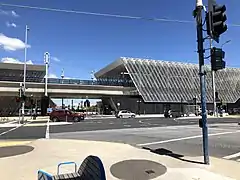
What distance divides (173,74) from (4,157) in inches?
2873

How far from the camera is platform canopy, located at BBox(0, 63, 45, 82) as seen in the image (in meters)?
66.8

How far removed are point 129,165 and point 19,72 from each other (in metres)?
71.3

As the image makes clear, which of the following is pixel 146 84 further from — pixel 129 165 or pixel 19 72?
pixel 129 165

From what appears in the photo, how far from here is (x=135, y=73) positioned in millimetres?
72375

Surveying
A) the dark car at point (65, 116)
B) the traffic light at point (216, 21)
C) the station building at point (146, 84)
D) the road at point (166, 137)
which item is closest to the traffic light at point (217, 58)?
the traffic light at point (216, 21)

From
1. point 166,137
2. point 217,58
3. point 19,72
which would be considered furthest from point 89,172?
point 19,72

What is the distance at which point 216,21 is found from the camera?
7.92 m

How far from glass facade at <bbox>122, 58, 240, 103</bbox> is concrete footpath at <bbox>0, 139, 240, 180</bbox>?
59.4m

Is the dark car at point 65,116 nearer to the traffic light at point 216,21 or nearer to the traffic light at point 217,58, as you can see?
the traffic light at point 217,58

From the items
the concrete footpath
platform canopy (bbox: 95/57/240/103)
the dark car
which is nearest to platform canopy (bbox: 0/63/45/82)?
platform canopy (bbox: 95/57/240/103)

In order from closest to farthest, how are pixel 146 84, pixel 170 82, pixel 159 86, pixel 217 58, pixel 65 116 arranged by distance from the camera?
pixel 217 58 < pixel 65 116 < pixel 146 84 < pixel 159 86 < pixel 170 82

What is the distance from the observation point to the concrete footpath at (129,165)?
693 centimetres

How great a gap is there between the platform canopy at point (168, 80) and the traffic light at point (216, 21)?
61426 mm

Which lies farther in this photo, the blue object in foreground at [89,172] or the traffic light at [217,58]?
the traffic light at [217,58]
